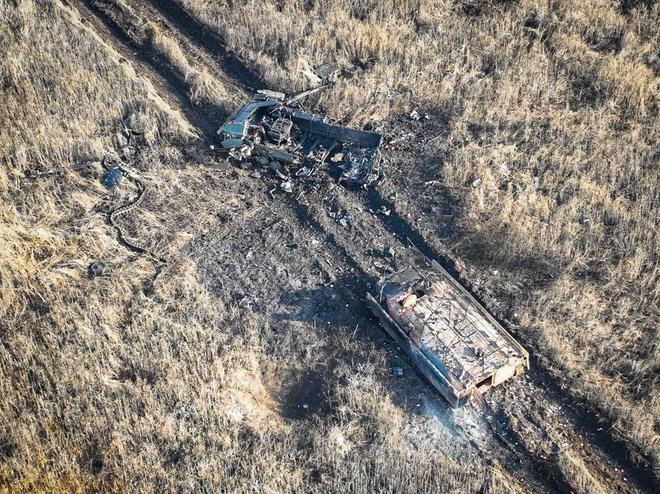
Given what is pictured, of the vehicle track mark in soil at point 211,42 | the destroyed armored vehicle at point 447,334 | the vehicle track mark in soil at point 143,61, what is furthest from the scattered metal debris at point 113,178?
the destroyed armored vehicle at point 447,334

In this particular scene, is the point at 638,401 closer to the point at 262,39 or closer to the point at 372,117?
the point at 372,117

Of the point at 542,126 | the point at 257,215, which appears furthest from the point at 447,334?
the point at 542,126

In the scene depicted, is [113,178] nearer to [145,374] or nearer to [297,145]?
[297,145]

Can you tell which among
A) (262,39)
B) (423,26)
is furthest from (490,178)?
(262,39)

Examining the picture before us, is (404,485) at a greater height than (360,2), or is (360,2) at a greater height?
(360,2)

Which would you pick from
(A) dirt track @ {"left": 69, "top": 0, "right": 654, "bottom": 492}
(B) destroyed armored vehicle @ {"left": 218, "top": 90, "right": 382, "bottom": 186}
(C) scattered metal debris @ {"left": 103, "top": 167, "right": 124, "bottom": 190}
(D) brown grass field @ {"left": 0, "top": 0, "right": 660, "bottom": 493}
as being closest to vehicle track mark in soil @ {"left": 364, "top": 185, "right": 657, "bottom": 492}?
(A) dirt track @ {"left": 69, "top": 0, "right": 654, "bottom": 492}

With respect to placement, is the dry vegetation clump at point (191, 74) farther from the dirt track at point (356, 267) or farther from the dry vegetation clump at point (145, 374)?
the dry vegetation clump at point (145, 374)

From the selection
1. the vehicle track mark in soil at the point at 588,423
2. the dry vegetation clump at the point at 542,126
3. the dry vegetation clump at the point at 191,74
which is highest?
the dry vegetation clump at the point at 542,126
